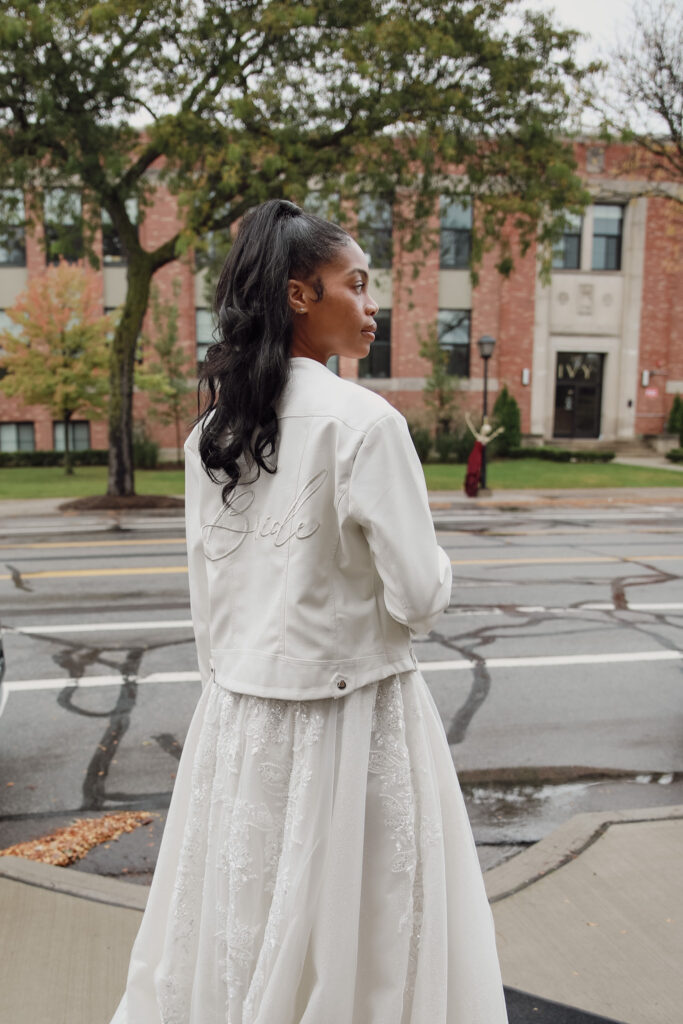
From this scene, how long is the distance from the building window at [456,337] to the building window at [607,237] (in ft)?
18.3

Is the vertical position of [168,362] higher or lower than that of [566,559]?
higher

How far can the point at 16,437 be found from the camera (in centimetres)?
3053

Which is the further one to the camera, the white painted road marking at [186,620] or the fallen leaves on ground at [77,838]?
the white painted road marking at [186,620]

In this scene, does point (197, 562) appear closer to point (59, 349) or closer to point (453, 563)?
point (453, 563)

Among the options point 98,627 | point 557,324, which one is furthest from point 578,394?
point 98,627

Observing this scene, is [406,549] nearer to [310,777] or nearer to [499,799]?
[310,777]

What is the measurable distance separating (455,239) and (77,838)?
30393 millimetres

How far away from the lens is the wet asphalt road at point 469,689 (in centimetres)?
417

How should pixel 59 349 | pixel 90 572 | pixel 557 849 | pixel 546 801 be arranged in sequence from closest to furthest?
pixel 557 849 → pixel 546 801 → pixel 90 572 → pixel 59 349

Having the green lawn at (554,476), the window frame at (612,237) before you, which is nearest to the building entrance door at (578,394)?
the window frame at (612,237)

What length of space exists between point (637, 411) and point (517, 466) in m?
8.05

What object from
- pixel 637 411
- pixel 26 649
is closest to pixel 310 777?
pixel 26 649

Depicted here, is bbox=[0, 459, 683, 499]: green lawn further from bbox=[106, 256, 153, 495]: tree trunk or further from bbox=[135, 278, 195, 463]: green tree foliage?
bbox=[135, 278, 195, 463]: green tree foliage

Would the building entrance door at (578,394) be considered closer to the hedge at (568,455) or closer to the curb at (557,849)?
the hedge at (568,455)
